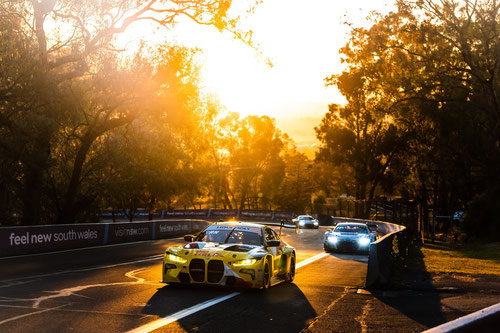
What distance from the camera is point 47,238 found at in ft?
75.0

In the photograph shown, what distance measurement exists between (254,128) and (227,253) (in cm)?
9886

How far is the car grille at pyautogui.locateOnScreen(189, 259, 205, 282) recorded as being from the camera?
1157 centimetres

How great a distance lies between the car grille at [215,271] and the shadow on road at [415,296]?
3218 mm

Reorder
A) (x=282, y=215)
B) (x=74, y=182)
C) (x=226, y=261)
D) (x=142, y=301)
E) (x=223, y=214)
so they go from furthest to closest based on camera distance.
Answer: (x=223, y=214)
(x=282, y=215)
(x=74, y=182)
(x=226, y=261)
(x=142, y=301)

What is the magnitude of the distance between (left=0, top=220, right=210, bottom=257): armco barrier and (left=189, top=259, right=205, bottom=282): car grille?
11104 mm

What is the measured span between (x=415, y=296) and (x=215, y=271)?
4.26 meters

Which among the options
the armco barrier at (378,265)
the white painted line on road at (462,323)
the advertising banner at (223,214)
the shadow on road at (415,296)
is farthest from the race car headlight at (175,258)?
the advertising banner at (223,214)

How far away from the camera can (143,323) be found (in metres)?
8.31

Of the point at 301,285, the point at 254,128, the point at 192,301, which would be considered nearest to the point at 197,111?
the point at 301,285

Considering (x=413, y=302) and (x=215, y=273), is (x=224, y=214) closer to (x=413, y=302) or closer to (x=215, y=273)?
(x=215, y=273)

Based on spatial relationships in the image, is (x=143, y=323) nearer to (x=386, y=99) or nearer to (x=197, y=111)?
(x=197, y=111)

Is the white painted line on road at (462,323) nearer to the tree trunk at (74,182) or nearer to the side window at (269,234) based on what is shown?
the side window at (269,234)

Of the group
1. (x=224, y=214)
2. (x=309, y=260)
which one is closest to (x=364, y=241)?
(x=309, y=260)

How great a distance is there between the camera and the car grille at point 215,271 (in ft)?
37.7
